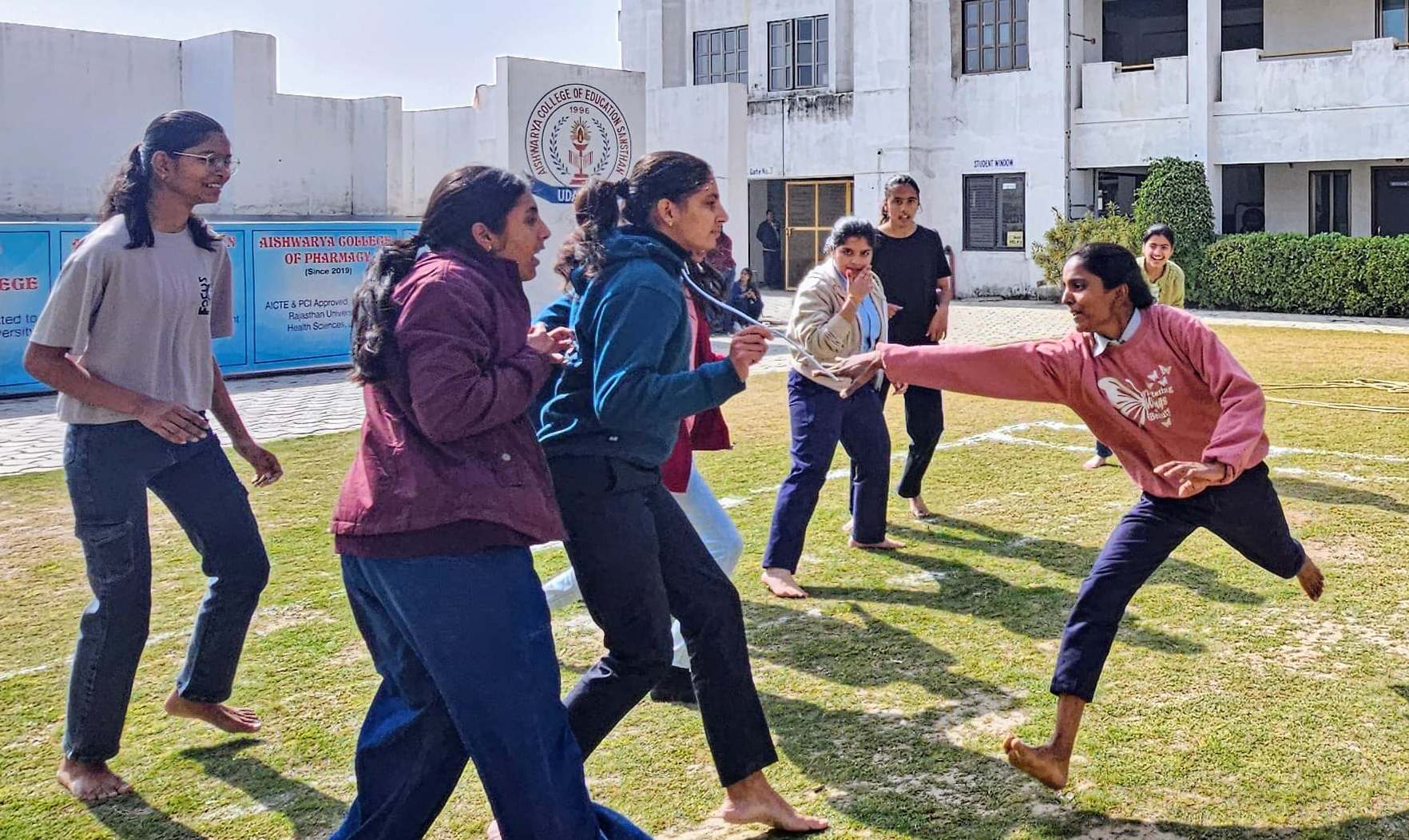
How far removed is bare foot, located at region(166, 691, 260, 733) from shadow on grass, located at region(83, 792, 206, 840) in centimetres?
41

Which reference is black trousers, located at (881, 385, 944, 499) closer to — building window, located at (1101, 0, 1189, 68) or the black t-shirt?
the black t-shirt

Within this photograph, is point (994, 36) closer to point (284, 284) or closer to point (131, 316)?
point (284, 284)

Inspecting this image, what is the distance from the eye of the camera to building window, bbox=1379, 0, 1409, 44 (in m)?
27.5

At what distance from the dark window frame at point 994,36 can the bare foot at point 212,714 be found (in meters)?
27.3

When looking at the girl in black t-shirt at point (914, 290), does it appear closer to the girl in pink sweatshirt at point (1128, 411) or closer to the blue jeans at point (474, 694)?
the girl in pink sweatshirt at point (1128, 411)

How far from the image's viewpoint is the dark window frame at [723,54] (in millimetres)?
34344

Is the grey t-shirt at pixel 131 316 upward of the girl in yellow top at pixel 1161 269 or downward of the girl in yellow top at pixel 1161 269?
downward

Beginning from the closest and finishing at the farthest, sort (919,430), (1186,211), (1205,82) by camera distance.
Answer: (919,430) < (1186,211) < (1205,82)

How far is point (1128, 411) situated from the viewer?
4.56 meters

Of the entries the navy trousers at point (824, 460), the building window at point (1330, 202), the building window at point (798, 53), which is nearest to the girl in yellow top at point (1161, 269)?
the navy trousers at point (824, 460)

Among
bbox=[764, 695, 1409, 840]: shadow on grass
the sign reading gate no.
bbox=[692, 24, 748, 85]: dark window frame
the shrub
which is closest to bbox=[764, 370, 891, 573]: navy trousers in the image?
bbox=[764, 695, 1409, 840]: shadow on grass

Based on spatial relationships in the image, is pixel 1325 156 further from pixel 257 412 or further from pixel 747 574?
pixel 747 574

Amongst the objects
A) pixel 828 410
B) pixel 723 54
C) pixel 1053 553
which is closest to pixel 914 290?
pixel 828 410

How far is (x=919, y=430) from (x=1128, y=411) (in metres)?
4.01
